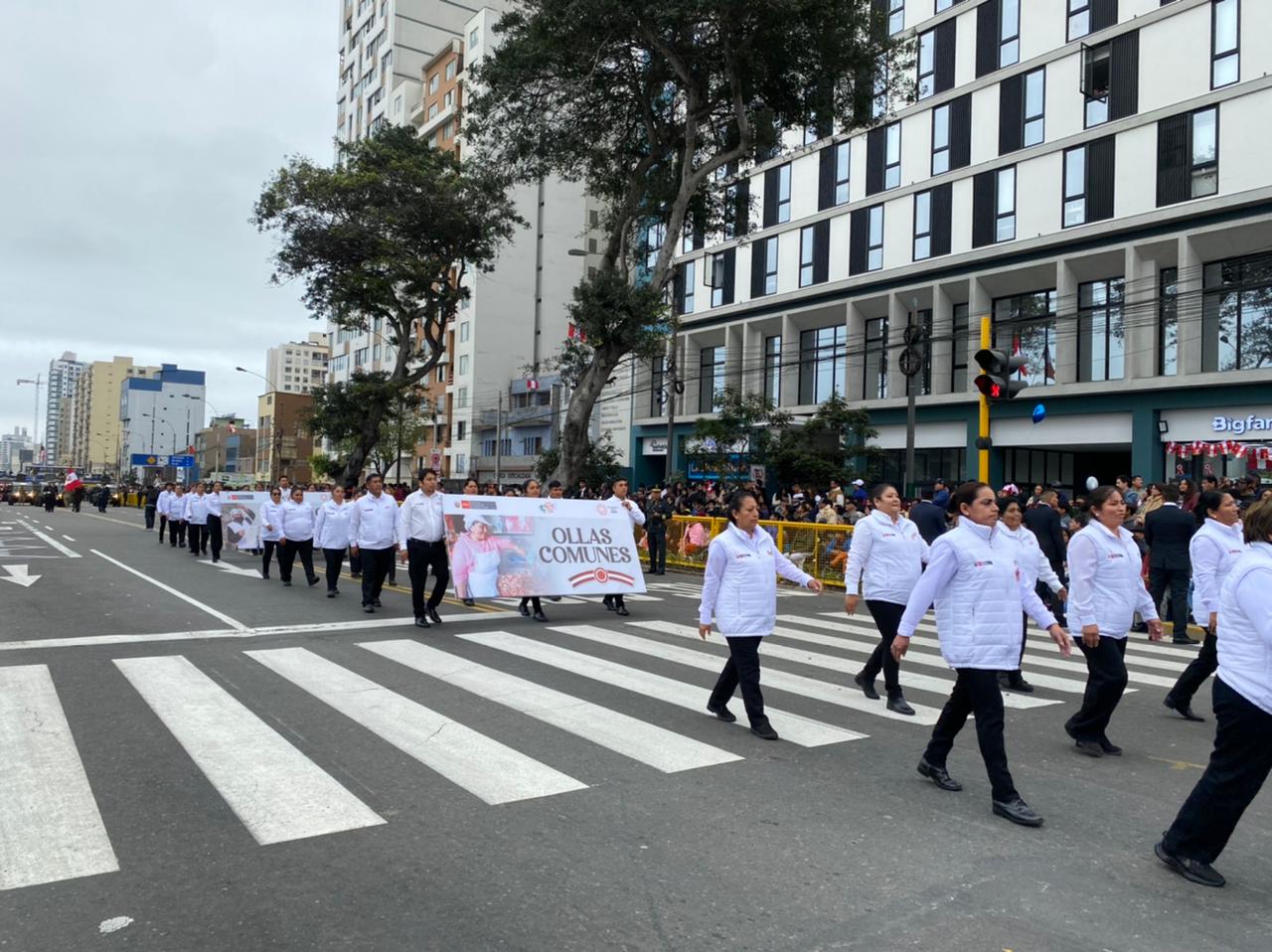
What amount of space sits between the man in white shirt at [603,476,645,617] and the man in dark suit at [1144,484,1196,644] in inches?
259

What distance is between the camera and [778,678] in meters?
8.78

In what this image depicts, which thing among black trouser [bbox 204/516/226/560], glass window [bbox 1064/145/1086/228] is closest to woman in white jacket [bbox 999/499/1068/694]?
black trouser [bbox 204/516/226/560]

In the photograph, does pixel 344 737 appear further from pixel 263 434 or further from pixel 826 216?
pixel 263 434

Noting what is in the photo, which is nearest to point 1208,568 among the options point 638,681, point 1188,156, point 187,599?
point 638,681

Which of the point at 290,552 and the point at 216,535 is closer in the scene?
the point at 290,552

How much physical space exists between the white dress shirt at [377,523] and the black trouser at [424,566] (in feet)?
3.35

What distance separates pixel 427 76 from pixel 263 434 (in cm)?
5717

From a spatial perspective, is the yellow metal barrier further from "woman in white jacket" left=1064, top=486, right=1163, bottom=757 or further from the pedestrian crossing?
"woman in white jacket" left=1064, top=486, right=1163, bottom=757

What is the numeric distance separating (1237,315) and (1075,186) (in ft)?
20.5

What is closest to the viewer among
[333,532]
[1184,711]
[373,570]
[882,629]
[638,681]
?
[1184,711]

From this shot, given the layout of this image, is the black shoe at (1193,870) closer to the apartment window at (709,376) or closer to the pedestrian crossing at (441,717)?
the pedestrian crossing at (441,717)

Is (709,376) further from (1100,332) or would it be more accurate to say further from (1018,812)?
(1018,812)

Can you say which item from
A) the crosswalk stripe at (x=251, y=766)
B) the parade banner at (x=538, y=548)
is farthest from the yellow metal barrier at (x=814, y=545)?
the crosswalk stripe at (x=251, y=766)

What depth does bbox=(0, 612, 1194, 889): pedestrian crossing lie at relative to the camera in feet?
16.2
